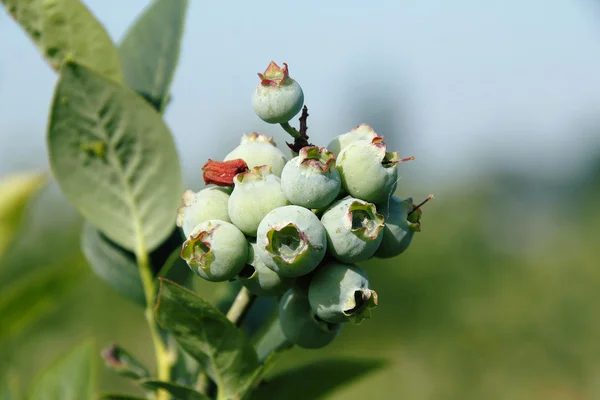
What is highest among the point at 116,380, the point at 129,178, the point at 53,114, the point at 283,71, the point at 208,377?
the point at 283,71

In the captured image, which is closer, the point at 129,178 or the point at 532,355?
the point at 129,178

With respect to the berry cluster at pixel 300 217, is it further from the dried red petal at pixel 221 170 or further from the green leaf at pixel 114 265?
the green leaf at pixel 114 265

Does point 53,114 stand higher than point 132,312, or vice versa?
point 53,114

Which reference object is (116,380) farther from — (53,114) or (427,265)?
(53,114)

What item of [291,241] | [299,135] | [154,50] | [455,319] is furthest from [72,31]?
[455,319]

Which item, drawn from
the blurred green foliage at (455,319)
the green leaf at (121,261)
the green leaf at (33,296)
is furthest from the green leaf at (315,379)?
the blurred green foliage at (455,319)

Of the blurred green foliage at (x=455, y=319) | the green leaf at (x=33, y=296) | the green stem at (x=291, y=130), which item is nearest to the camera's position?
the green stem at (x=291, y=130)

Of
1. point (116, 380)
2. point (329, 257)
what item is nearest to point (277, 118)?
point (329, 257)

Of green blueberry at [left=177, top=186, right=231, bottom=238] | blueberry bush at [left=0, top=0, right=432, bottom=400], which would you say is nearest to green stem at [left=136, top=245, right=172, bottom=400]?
blueberry bush at [left=0, top=0, right=432, bottom=400]
